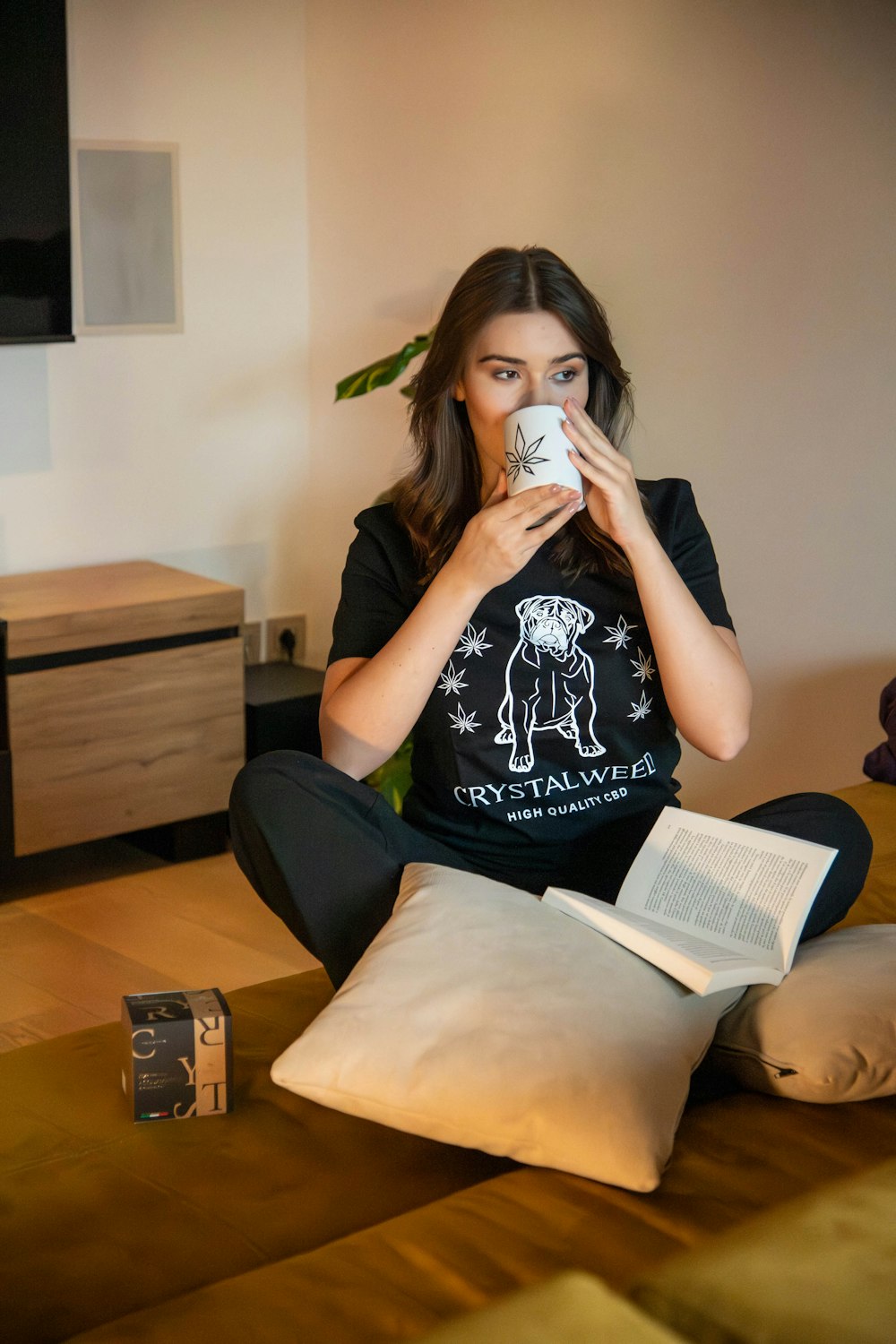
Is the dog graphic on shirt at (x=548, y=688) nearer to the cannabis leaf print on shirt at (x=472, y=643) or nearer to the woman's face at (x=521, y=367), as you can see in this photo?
the cannabis leaf print on shirt at (x=472, y=643)

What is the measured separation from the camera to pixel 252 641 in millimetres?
3658

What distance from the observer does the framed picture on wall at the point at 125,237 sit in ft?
10.3

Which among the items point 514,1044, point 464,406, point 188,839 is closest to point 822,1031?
point 514,1044

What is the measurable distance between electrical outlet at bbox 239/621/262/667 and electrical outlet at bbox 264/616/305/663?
23 mm

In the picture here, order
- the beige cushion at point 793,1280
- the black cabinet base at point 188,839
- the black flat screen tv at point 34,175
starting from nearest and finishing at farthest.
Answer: the beige cushion at point 793,1280, the black flat screen tv at point 34,175, the black cabinet base at point 188,839

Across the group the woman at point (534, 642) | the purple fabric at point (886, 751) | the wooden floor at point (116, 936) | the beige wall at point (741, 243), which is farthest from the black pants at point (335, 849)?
the beige wall at point (741, 243)

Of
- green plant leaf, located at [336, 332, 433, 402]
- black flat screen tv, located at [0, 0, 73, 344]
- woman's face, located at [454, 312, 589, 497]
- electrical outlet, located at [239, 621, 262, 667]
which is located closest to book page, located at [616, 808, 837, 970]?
woman's face, located at [454, 312, 589, 497]

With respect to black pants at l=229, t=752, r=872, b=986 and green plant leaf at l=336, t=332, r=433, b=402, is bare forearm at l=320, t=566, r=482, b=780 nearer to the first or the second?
black pants at l=229, t=752, r=872, b=986

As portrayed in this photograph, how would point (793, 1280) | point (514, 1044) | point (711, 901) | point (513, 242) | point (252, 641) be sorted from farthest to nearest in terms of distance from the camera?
point (252, 641), point (513, 242), point (711, 901), point (514, 1044), point (793, 1280)

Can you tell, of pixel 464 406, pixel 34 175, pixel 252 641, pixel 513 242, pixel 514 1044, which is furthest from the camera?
pixel 252 641

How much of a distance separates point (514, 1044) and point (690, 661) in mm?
626

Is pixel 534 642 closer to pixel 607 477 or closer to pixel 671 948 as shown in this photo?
pixel 607 477

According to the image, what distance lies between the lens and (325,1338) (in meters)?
0.86

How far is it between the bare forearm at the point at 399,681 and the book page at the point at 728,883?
337 millimetres
